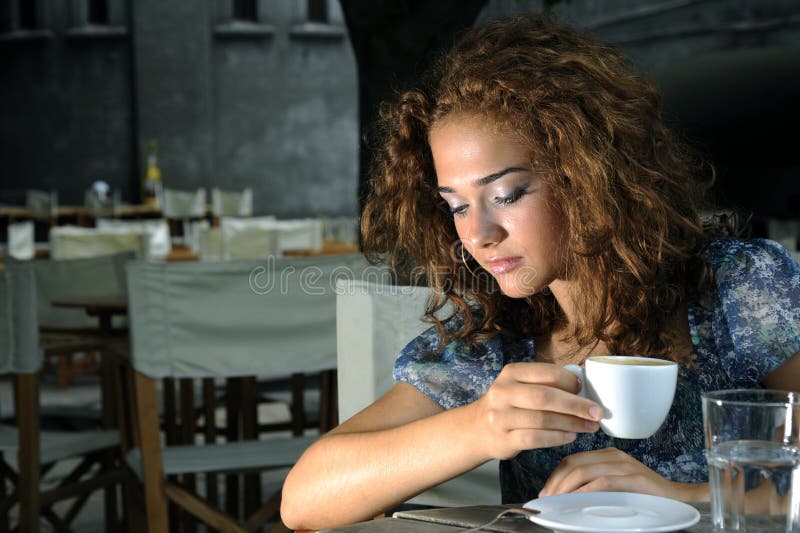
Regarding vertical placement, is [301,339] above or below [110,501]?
above

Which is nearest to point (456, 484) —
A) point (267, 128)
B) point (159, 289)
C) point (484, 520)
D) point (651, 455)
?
point (651, 455)

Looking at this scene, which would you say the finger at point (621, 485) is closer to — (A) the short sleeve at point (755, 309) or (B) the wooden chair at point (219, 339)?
(A) the short sleeve at point (755, 309)

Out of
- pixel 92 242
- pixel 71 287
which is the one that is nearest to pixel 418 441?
pixel 71 287

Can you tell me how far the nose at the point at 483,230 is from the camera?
3.32ft

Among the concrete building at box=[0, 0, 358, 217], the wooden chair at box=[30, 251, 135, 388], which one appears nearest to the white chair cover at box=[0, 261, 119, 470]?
the wooden chair at box=[30, 251, 135, 388]

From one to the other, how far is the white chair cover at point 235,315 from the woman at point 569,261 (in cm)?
99

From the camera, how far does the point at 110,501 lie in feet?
8.91

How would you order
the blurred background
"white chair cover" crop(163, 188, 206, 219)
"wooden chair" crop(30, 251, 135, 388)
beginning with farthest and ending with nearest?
the blurred background
"white chair cover" crop(163, 188, 206, 219)
"wooden chair" crop(30, 251, 135, 388)

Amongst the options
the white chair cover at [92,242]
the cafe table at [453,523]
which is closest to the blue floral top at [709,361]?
the cafe table at [453,523]

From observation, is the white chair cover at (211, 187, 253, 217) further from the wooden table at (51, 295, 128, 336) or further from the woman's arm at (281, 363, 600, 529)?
the woman's arm at (281, 363, 600, 529)

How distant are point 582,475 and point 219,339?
1368mm

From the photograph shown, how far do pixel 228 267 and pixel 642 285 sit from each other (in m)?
1.21

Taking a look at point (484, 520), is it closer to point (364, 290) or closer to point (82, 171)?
point (364, 290)

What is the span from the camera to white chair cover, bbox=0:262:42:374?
2.25 meters
